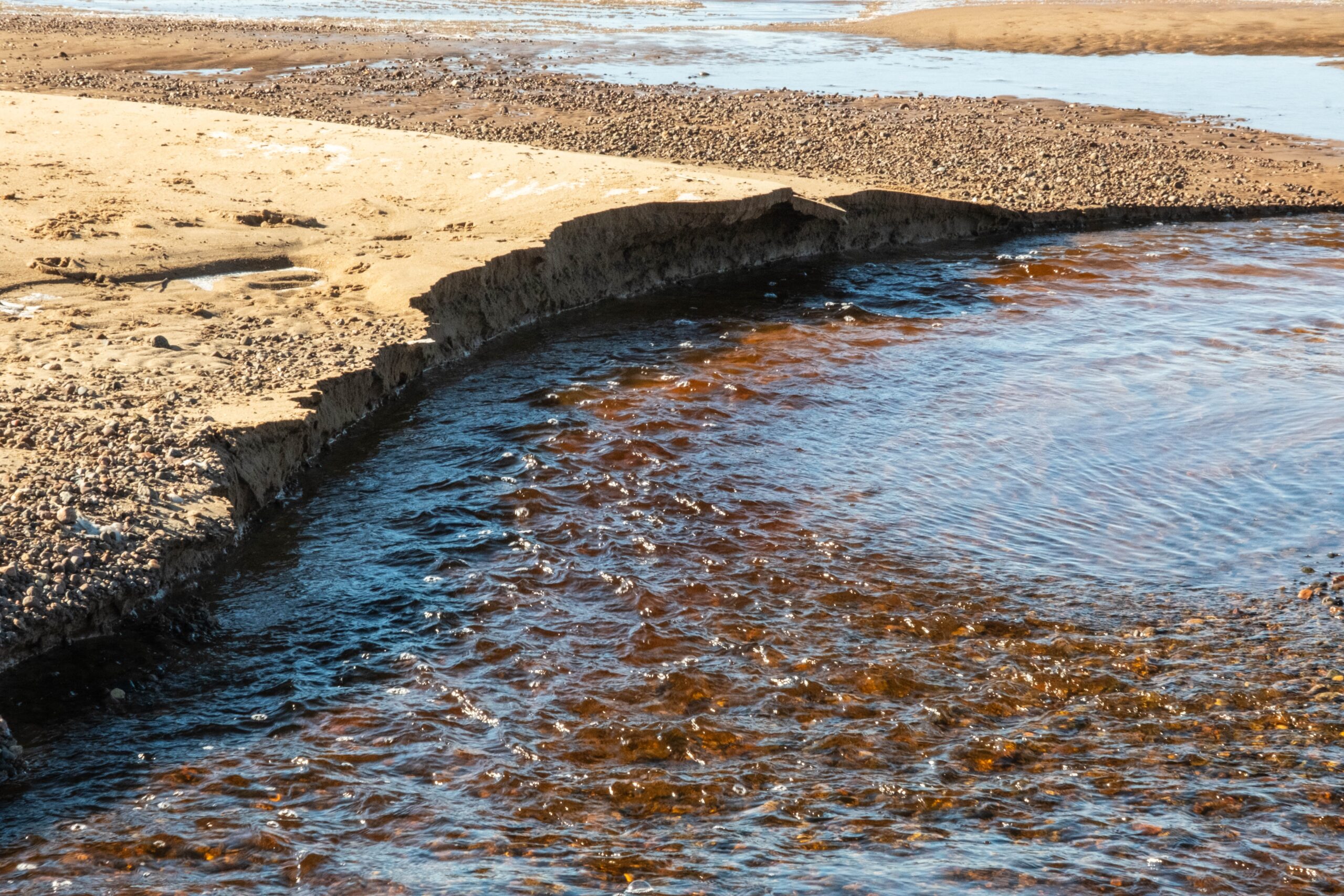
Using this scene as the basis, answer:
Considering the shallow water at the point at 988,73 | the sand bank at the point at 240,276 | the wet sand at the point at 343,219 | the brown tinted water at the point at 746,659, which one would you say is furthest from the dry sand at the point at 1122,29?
the brown tinted water at the point at 746,659

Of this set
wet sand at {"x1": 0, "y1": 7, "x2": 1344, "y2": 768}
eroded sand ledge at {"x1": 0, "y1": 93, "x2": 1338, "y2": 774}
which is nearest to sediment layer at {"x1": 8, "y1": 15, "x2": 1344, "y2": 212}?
wet sand at {"x1": 0, "y1": 7, "x2": 1344, "y2": 768}

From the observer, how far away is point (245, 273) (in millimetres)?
8062

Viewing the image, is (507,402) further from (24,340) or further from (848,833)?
(848,833)

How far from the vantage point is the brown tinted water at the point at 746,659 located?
374 centimetres

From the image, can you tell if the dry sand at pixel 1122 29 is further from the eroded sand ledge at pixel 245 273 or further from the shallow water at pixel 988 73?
the eroded sand ledge at pixel 245 273

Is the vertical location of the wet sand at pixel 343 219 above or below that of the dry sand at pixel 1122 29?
below

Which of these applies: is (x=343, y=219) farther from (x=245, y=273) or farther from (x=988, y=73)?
(x=988, y=73)

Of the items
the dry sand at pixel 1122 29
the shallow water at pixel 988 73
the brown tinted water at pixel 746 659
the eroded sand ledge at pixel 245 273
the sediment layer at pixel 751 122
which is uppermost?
the dry sand at pixel 1122 29

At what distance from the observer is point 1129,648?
4996 mm

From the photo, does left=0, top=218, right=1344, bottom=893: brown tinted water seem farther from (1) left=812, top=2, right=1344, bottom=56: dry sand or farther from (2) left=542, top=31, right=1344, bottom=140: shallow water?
(1) left=812, top=2, right=1344, bottom=56: dry sand

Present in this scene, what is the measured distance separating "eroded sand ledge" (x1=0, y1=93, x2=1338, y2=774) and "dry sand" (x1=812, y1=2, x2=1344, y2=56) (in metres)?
15.5

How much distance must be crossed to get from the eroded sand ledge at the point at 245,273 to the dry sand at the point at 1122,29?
15.5 metres

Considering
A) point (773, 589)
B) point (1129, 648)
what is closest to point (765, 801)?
point (773, 589)

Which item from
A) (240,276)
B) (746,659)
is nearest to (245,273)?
(240,276)
